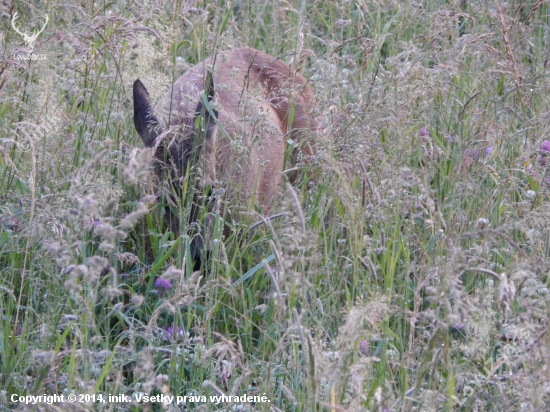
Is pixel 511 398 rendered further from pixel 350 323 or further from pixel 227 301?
pixel 227 301

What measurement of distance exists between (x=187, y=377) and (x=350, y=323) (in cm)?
126

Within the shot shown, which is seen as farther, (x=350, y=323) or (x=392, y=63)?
(x=392, y=63)

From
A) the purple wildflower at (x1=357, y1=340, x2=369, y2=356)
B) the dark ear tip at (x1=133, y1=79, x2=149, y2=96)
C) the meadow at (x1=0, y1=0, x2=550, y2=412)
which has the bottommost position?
the purple wildflower at (x1=357, y1=340, x2=369, y2=356)

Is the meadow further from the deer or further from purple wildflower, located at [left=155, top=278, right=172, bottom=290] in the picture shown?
the deer

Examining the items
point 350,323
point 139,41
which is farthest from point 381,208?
point 139,41

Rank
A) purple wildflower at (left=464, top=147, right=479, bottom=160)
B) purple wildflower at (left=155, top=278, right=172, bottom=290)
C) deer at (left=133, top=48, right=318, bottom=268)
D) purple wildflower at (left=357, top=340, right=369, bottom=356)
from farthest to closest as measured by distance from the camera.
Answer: purple wildflower at (left=464, top=147, right=479, bottom=160)
deer at (left=133, top=48, right=318, bottom=268)
purple wildflower at (left=155, top=278, right=172, bottom=290)
purple wildflower at (left=357, top=340, right=369, bottom=356)

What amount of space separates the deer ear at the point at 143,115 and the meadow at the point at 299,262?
10 centimetres

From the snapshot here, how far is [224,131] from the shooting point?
3.36 metres

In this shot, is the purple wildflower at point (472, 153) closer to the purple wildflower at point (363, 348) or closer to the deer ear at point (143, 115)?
the purple wildflower at point (363, 348)

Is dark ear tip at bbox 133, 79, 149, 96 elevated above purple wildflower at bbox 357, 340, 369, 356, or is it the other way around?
dark ear tip at bbox 133, 79, 149, 96

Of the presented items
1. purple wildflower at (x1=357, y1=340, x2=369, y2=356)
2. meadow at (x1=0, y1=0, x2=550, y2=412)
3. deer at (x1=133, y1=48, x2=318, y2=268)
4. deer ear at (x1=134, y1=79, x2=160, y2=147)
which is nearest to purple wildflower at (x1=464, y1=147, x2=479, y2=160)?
meadow at (x1=0, y1=0, x2=550, y2=412)

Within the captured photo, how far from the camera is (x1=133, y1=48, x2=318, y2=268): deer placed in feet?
10.8

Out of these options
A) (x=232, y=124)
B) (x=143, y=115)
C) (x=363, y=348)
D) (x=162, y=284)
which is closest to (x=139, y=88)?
(x=143, y=115)

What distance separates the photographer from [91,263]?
68.4 inches
